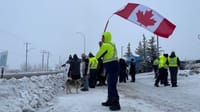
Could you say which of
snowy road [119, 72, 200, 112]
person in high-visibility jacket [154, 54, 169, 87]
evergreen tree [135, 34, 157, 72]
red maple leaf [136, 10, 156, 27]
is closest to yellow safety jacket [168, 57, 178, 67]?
person in high-visibility jacket [154, 54, 169, 87]

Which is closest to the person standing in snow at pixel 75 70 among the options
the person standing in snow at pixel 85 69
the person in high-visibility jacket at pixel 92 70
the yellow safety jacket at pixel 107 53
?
the person standing in snow at pixel 85 69

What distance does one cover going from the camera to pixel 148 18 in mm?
14797

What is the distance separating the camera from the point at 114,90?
903cm

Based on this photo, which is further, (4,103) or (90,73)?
(90,73)

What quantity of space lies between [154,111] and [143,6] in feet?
22.5

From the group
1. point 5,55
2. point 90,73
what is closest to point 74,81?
point 90,73

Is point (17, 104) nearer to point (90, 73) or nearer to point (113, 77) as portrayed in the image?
point (113, 77)

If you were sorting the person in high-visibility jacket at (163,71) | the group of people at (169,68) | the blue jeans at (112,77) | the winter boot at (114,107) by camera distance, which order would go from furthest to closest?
the person in high-visibility jacket at (163,71) → the group of people at (169,68) → the blue jeans at (112,77) → the winter boot at (114,107)

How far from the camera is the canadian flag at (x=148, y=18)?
1448 cm

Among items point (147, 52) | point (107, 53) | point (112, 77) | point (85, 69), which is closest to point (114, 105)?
point (112, 77)

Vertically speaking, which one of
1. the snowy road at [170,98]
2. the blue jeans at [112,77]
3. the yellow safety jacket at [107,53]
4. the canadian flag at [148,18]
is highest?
the canadian flag at [148,18]

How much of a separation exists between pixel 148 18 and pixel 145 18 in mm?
139

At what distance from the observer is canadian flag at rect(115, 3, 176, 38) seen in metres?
14.5

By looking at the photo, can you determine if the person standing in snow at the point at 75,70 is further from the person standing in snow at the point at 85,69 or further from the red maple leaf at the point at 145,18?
the red maple leaf at the point at 145,18
